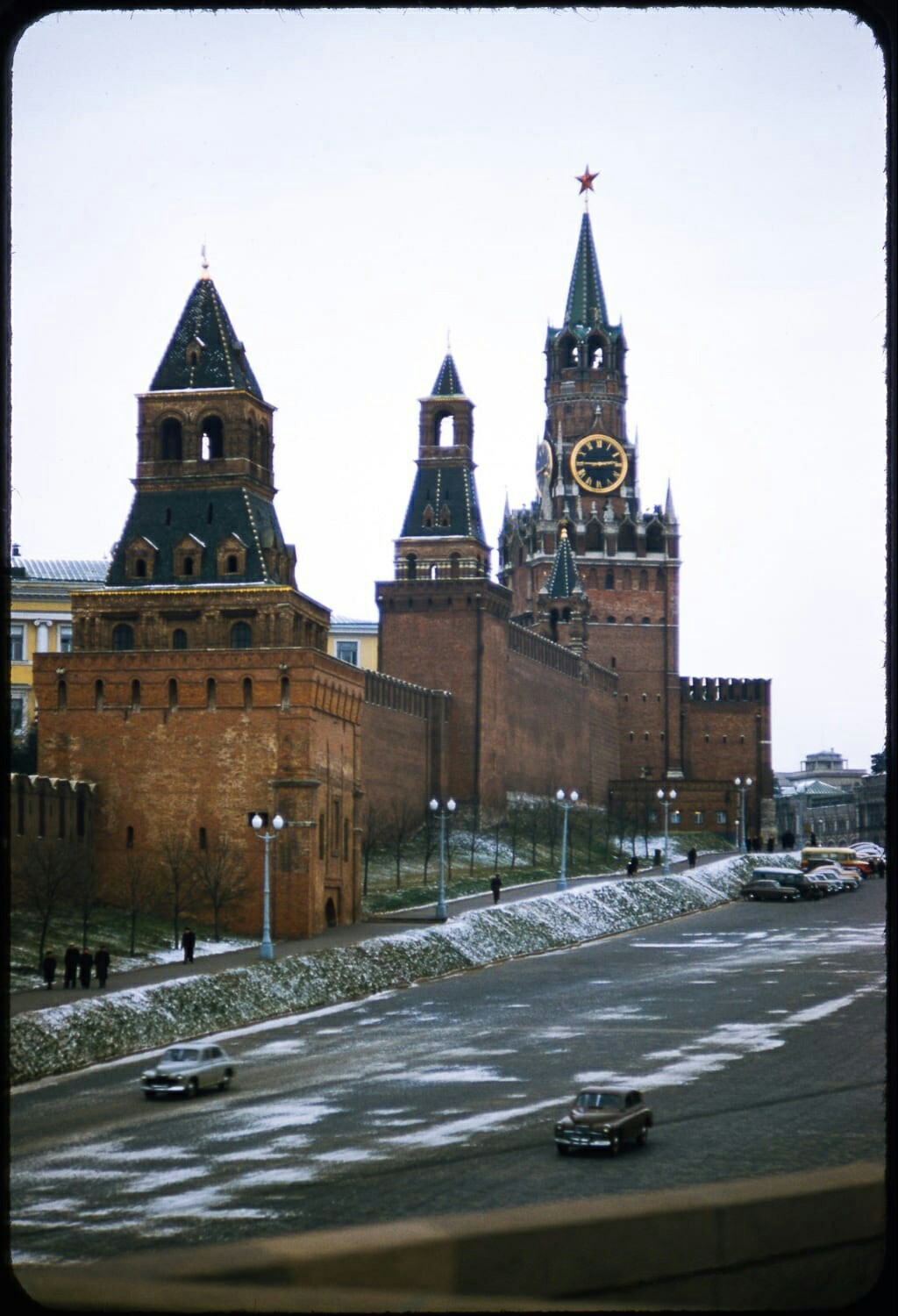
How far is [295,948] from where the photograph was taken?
49219mm

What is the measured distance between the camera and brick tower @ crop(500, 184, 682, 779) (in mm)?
122062

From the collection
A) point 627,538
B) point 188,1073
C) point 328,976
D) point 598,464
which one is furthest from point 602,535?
point 188,1073

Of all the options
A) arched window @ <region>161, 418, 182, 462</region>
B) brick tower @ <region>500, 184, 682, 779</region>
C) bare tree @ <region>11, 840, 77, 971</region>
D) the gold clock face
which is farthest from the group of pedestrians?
the gold clock face

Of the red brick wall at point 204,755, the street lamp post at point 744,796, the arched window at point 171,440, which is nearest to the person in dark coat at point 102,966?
the red brick wall at point 204,755

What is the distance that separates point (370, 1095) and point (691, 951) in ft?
89.9

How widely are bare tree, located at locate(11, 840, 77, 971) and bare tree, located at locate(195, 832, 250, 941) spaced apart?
3.44 m

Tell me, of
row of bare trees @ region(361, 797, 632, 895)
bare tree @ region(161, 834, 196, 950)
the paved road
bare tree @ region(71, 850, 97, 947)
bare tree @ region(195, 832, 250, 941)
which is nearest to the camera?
the paved road

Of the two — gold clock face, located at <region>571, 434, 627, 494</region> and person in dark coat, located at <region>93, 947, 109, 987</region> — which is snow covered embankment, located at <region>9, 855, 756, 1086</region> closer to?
person in dark coat, located at <region>93, 947, 109, 987</region>

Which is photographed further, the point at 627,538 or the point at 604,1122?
the point at 627,538

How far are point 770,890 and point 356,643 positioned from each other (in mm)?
43333

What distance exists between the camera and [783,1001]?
43.7 m

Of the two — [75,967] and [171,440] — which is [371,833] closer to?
[171,440]

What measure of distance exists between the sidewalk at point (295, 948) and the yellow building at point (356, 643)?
39.4m

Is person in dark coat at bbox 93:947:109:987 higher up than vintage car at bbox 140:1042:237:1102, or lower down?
higher up
